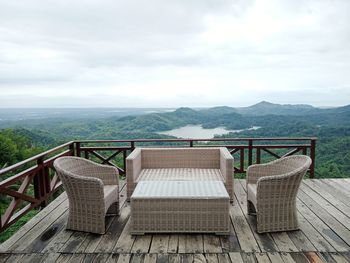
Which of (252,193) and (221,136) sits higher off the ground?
(221,136)

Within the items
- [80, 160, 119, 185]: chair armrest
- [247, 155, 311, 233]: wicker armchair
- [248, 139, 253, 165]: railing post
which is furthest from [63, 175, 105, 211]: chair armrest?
[248, 139, 253, 165]: railing post

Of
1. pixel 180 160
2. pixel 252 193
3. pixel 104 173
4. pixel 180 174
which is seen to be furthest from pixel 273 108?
pixel 104 173

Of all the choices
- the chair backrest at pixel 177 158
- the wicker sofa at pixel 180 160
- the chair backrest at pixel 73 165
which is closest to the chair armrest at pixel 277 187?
the wicker sofa at pixel 180 160

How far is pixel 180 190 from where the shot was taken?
2.77m

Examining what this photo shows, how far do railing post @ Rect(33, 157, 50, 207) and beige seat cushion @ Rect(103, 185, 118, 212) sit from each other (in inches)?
43.1

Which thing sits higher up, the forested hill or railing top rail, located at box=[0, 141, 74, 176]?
railing top rail, located at box=[0, 141, 74, 176]

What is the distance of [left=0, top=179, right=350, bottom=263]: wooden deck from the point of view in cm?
221

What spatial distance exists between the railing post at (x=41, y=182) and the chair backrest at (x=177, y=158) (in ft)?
4.87

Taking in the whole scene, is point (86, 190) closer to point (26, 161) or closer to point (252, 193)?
point (26, 161)

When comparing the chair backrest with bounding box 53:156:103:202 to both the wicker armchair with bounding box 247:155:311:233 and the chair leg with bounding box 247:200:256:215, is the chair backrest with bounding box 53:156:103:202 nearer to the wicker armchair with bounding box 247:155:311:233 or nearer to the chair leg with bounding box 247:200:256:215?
the wicker armchair with bounding box 247:155:311:233

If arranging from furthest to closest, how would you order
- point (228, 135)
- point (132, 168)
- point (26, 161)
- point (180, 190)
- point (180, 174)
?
point (228, 135) → point (180, 174) → point (132, 168) → point (26, 161) → point (180, 190)

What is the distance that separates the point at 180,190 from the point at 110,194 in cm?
84

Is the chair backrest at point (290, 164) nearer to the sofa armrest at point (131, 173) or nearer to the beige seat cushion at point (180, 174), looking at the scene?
the beige seat cushion at point (180, 174)

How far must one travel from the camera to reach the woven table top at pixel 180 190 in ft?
8.52
